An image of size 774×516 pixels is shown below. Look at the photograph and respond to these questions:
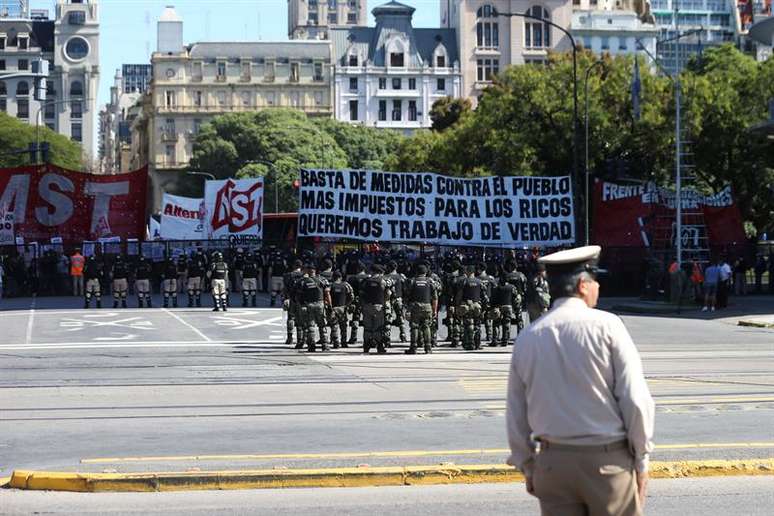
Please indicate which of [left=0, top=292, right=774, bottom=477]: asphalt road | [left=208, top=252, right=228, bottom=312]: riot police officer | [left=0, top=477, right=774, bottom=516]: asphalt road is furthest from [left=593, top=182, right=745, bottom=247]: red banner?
[left=0, top=477, right=774, bottom=516]: asphalt road

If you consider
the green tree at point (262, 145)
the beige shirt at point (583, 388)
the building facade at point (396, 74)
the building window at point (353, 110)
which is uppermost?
the building facade at point (396, 74)

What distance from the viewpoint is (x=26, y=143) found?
128 metres

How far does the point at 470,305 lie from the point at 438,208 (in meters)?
14.0

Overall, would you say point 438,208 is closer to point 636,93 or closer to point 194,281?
point 194,281

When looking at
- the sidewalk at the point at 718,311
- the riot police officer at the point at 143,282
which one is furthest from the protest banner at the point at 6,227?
the sidewalk at the point at 718,311

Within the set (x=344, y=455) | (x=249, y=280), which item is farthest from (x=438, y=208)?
(x=344, y=455)

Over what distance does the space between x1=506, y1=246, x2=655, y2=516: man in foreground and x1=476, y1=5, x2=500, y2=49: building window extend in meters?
144

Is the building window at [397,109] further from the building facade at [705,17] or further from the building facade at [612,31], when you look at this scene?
the building facade at [705,17]

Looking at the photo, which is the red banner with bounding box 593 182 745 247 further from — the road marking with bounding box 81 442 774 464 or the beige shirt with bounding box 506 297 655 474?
the beige shirt with bounding box 506 297 655 474

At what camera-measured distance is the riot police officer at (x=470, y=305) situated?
80.0 ft

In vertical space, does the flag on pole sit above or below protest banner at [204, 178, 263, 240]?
above

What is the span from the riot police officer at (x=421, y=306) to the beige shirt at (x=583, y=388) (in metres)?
17.4

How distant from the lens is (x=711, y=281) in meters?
38.9

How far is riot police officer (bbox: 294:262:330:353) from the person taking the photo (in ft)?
77.7
